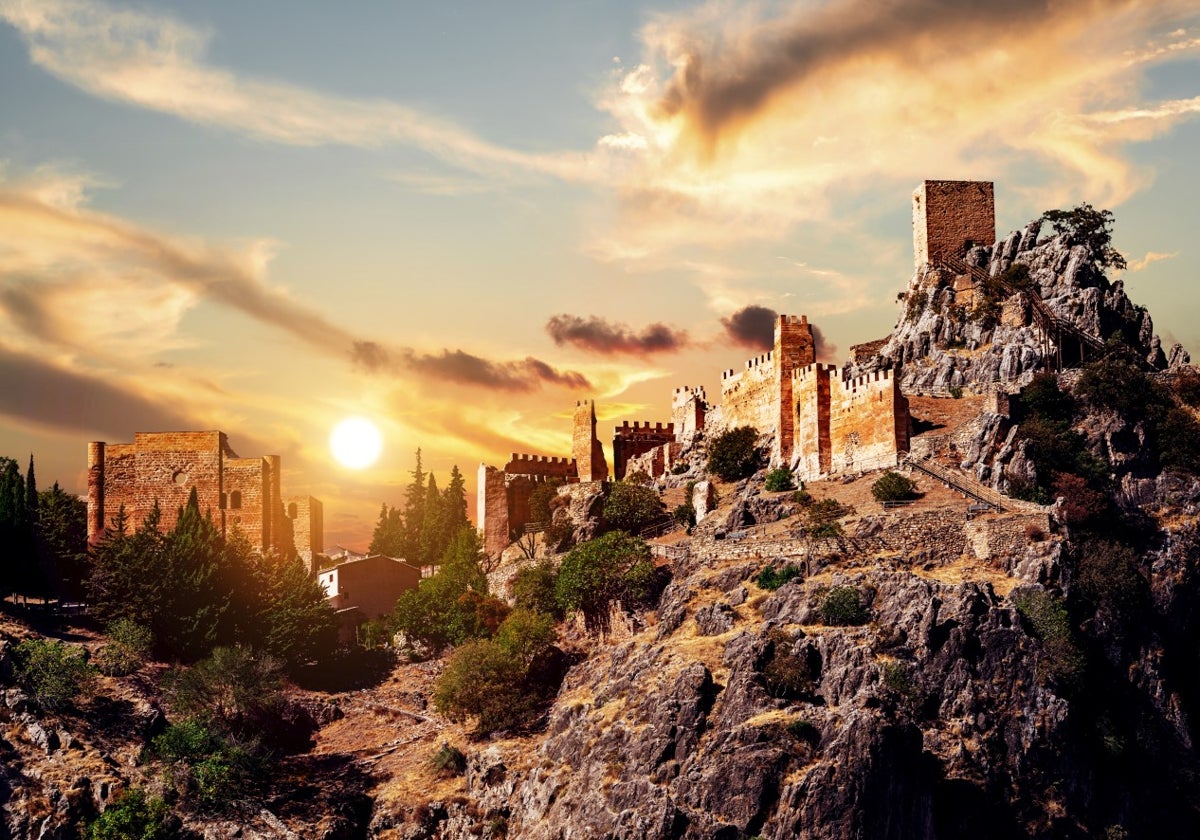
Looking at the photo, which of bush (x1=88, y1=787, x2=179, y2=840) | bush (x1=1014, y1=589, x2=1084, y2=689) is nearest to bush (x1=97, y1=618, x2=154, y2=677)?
bush (x1=88, y1=787, x2=179, y2=840)

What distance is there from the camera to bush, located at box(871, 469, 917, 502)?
71812mm

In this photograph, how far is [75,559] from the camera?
277 feet

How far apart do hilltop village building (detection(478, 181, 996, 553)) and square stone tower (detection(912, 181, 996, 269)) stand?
0.22ft

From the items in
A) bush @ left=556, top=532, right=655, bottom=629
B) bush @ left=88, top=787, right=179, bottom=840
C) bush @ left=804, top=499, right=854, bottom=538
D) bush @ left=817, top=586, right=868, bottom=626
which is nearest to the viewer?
bush @ left=88, top=787, right=179, bottom=840

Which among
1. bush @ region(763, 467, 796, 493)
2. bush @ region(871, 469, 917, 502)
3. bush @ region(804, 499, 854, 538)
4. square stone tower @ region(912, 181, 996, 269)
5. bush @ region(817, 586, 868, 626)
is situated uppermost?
square stone tower @ region(912, 181, 996, 269)

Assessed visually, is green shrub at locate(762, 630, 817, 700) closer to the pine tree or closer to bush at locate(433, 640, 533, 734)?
bush at locate(433, 640, 533, 734)

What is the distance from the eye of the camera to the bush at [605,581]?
241ft

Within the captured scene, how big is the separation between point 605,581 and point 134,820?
80.2ft

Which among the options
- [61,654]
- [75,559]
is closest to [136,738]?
[61,654]

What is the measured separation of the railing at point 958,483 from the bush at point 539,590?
1909 centimetres

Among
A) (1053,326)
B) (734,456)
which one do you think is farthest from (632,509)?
(1053,326)

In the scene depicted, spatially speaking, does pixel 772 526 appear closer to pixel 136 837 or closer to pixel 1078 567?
pixel 1078 567

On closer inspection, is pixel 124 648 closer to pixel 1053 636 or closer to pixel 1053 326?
pixel 1053 636

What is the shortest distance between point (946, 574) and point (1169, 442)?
19532 millimetres
